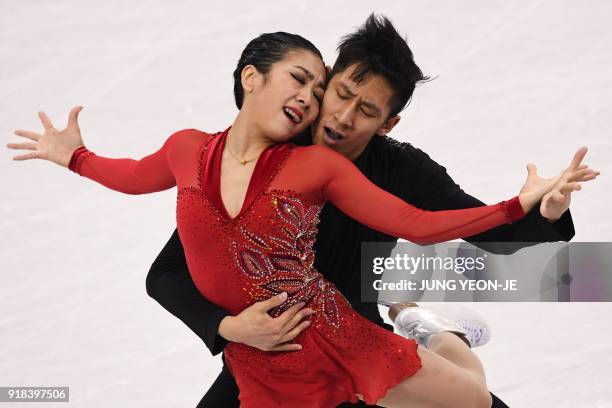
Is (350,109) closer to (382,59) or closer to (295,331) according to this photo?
(382,59)

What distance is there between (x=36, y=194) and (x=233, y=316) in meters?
2.68

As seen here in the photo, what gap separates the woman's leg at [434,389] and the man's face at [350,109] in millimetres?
642

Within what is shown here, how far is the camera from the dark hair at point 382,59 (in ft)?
8.51

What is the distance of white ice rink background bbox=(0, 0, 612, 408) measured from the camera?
3.90 metres

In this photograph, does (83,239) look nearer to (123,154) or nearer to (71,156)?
(123,154)

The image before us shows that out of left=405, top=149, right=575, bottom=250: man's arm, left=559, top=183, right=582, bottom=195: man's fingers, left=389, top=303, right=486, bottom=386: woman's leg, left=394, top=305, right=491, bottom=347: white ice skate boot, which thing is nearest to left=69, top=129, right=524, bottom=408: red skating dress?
left=559, top=183, right=582, bottom=195: man's fingers

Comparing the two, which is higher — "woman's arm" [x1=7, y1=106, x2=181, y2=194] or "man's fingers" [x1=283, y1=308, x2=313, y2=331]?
"woman's arm" [x1=7, y1=106, x2=181, y2=194]

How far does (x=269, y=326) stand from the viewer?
2.38 meters

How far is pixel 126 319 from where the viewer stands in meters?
4.21

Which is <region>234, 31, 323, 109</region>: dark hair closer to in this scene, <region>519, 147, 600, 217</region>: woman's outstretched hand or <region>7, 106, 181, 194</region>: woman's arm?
<region>7, 106, 181, 194</region>: woman's arm

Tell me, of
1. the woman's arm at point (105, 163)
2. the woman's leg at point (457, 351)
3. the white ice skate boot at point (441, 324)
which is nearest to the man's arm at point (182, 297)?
the woman's arm at point (105, 163)

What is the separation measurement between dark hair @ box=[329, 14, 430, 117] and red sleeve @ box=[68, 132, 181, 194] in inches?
21.9

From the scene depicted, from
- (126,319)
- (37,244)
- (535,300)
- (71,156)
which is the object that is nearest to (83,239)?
(37,244)

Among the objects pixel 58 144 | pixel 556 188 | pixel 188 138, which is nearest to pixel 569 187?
pixel 556 188
